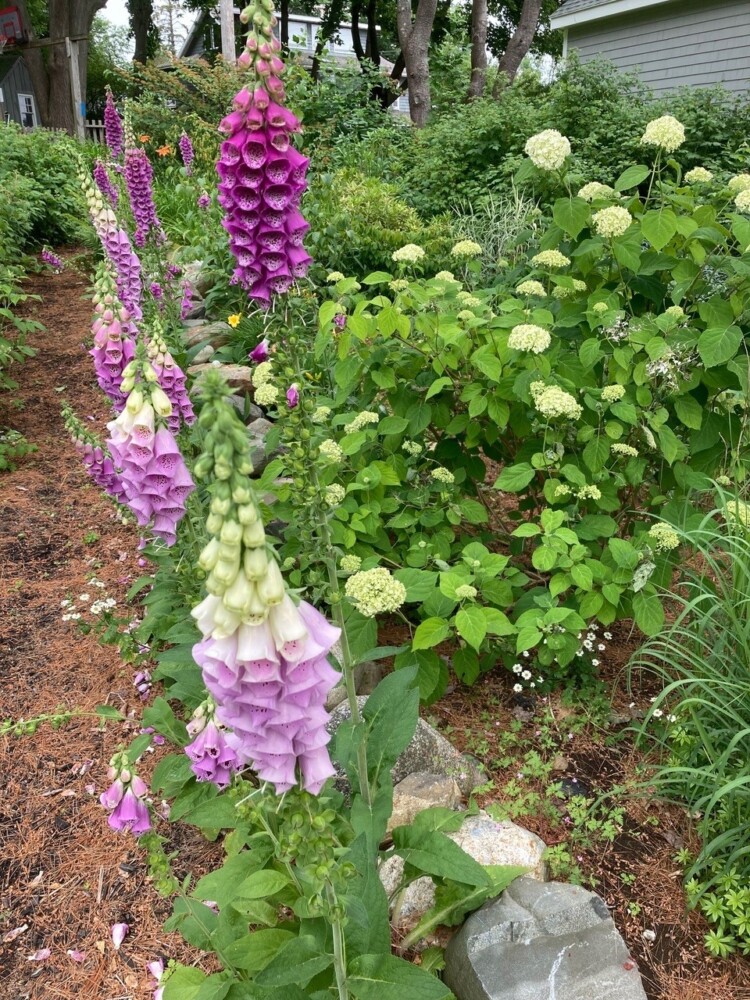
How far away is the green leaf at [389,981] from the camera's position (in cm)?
152

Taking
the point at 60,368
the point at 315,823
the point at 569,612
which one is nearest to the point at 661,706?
the point at 569,612

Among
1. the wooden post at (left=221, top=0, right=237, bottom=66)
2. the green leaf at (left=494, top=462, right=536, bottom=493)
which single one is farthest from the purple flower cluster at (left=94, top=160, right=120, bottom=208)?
the wooden post at (left=221, top=0, right=237, bottom=66)

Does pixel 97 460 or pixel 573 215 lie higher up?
pixel 573 215

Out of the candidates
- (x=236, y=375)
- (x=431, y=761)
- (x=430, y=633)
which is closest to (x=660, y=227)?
(x=430, y=633)

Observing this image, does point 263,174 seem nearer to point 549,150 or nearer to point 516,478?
point 549,150

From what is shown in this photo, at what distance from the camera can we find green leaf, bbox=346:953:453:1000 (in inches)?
59.8

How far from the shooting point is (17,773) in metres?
2.83

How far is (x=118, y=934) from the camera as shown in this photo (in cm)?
221

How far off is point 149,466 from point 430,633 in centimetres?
109

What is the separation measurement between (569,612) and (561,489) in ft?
1.47

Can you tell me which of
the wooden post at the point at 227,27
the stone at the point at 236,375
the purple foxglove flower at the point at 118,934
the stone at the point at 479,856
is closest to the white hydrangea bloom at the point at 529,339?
the stone at the point at 479,856

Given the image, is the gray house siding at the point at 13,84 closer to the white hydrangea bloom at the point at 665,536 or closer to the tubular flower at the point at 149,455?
the tubular flower at the point at 149,455

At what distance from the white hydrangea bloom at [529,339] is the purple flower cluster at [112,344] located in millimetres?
1386

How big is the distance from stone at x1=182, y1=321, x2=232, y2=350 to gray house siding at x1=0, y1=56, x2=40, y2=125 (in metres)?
32.1
